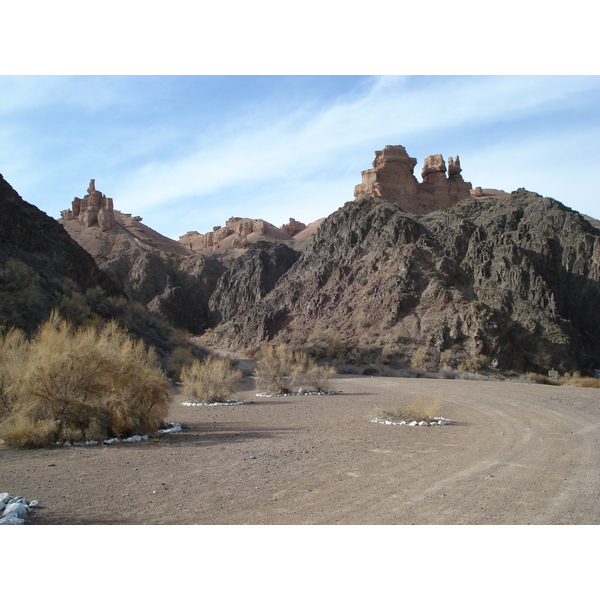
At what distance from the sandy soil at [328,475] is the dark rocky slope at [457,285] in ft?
98.2

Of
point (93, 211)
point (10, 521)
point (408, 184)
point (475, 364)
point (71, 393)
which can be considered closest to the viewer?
point (10, 521)

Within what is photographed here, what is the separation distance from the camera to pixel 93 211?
405 feet

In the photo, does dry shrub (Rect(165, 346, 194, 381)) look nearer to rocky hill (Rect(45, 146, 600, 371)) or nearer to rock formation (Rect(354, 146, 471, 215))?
rocky hill (Rect(45, 146, 600, 371))

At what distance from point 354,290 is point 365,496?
174 feet

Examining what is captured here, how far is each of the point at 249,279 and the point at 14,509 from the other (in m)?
87.7

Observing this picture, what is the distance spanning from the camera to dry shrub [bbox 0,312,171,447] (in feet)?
37.4

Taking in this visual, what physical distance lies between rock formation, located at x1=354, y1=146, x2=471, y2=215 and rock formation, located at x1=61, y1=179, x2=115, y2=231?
53.1 metres

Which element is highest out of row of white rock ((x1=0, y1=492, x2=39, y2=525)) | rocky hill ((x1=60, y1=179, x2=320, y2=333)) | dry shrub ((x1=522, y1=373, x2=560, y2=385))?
rocky hill ((x1=60, y1=179, x2=320, y2=333))

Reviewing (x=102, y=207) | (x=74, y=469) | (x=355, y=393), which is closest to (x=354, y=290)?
(x=355, y=393)

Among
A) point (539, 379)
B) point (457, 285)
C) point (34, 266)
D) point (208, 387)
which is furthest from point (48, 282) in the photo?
point (457, 285)

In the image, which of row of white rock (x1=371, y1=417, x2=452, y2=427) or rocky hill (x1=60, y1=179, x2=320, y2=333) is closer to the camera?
row of white rock (x1=371, y1=417, x2=452, y2=427)

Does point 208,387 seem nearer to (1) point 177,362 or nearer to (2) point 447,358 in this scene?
(1) point 177,362

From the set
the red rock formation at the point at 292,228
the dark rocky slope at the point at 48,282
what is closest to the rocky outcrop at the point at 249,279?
the dark rocky slope at the point at 48,282

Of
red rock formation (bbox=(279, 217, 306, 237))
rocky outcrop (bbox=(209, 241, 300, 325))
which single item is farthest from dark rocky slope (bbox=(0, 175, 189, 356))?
red rock formation (bbox=(279, 217, 306, 237))
